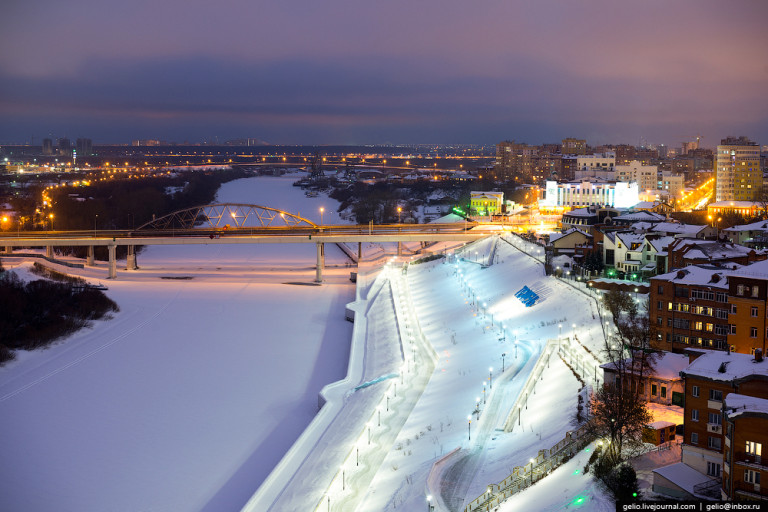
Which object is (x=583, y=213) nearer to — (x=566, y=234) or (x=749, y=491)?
(x=566, y=234)

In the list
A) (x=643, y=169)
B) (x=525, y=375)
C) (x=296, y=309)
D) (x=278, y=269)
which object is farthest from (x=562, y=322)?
(x=643, y=169)

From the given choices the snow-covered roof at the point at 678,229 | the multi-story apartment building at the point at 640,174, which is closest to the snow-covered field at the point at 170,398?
the snow-covered roof at the point at 678,229

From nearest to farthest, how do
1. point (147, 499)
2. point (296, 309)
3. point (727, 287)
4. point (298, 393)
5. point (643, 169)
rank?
point (147, 499), point (727, 287), point (298, 393), point (296, 309), point (643, 169)

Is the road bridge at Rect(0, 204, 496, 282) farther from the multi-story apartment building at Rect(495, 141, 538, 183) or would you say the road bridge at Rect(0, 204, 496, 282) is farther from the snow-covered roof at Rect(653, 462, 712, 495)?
the multi-story apartment building at Rect(495, 141, 538, 183)

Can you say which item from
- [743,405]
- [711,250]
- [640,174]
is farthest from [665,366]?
[640,174]

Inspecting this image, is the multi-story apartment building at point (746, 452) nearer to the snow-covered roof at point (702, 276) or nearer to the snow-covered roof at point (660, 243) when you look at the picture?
the snow-covered roof at point (702, 276)

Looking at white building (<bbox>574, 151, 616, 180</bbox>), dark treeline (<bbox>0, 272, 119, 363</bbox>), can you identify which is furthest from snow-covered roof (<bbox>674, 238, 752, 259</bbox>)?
white building (<bbox>574, 151, 616, 180</bbox>)

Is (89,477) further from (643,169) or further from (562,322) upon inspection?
(643,169)

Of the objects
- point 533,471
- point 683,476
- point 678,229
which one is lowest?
point 533,471
